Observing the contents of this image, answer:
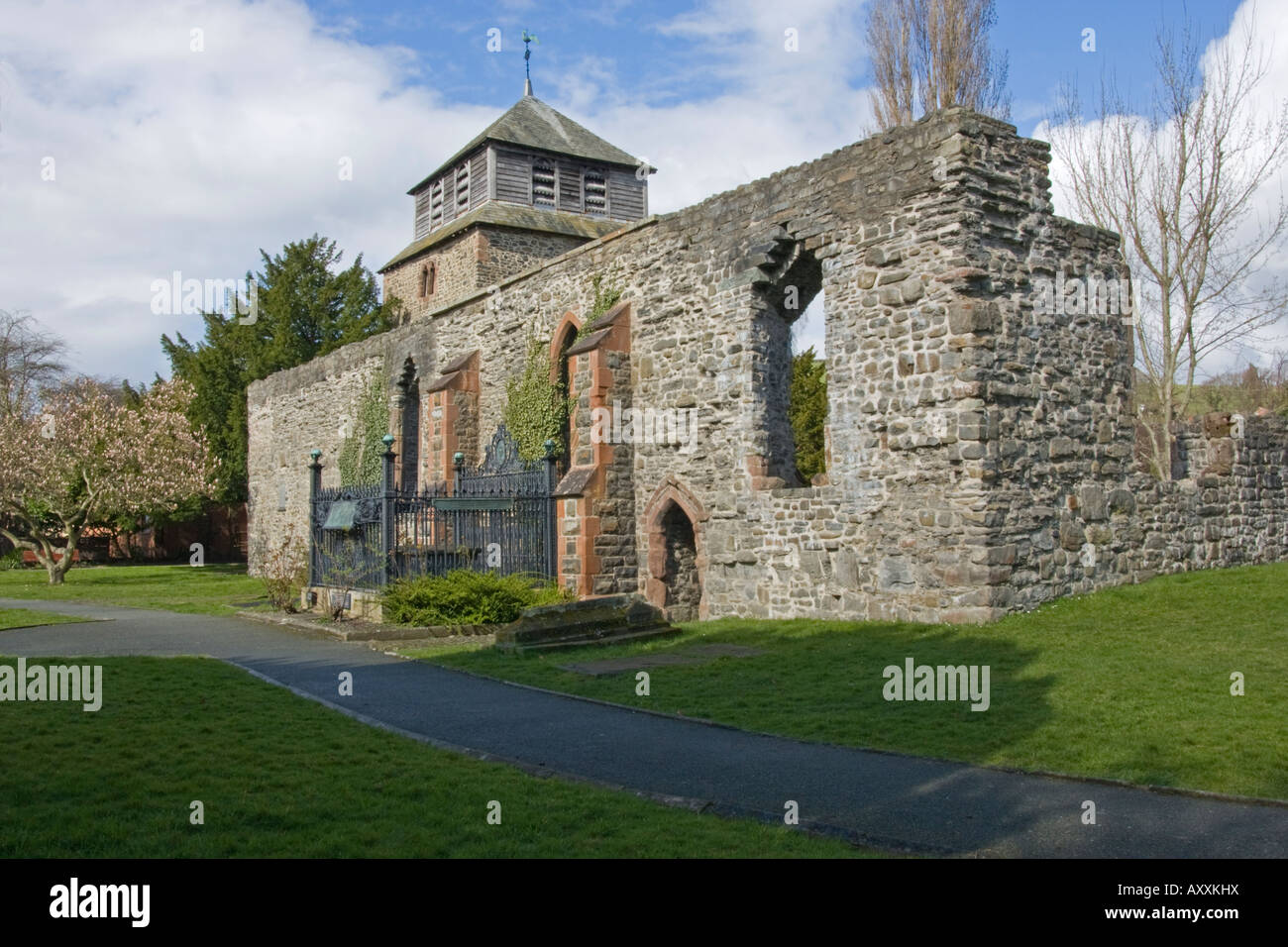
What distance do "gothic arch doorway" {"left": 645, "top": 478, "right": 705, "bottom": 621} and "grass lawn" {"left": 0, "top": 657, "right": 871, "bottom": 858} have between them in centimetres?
876

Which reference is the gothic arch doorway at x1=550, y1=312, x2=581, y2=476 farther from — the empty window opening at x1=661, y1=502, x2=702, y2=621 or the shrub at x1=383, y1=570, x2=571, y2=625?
the shrub at x1=383, y1=570, x2=571, y2=625

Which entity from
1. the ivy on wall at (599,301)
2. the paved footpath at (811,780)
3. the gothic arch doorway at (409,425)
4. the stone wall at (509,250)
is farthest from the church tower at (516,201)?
the paved footpath at (811,780)

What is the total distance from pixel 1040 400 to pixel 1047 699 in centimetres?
535

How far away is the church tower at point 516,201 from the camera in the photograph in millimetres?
35844

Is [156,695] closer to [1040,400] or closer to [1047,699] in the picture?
[1047,699]

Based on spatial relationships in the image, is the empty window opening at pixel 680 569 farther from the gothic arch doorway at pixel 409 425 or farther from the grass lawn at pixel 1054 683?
the gothic arch doorway at pixel 409 425

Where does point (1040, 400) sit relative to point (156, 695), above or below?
above

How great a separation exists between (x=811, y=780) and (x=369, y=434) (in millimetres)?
22386

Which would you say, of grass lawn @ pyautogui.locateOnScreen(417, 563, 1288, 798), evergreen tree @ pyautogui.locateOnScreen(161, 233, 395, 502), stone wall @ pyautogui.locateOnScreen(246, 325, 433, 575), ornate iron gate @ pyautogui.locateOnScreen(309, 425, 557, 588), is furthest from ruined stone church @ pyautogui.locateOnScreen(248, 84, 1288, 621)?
evergreen tree @ pyautogui.locateOnScreen(161, 233, 395, 502)

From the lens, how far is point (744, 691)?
9.38 m

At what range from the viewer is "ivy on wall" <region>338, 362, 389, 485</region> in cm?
2638
